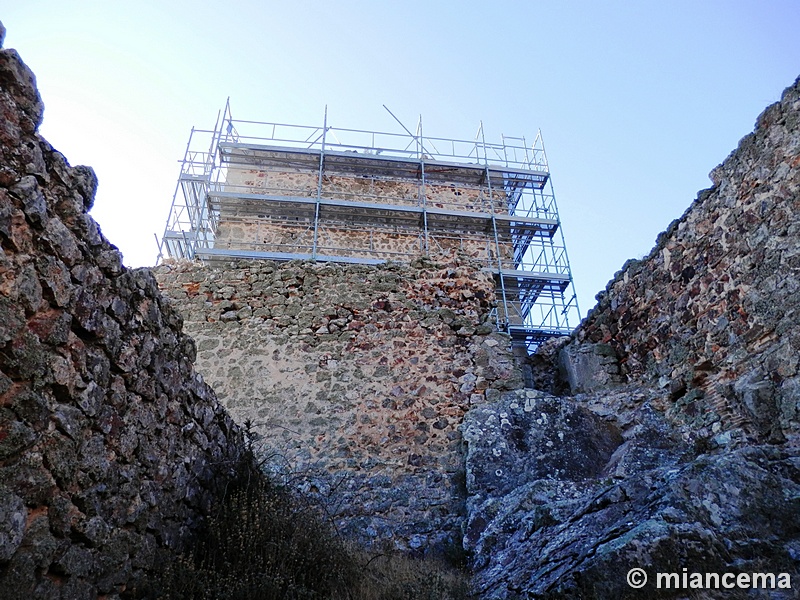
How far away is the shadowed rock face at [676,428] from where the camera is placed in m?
3.01

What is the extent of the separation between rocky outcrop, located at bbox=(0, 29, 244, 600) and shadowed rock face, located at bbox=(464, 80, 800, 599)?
2036 mm

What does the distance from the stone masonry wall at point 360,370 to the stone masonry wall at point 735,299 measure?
1.62 m

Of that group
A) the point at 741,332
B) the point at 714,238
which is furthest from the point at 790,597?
the point at 714,238

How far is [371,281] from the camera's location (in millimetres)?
7062

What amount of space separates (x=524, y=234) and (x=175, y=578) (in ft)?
44.6

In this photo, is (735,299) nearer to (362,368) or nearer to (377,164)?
(362,368)

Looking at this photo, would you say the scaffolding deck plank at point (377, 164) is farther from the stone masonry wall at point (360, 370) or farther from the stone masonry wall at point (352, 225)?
the stone masonry wall at point (360, 370)

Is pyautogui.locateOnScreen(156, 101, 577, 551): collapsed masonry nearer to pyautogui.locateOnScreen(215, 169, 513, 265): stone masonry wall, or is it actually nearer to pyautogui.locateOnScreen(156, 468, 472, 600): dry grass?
pyautogui.locateOnScreen(156, 468, 472, 600): dry grass

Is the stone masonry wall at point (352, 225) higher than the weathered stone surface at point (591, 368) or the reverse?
higher

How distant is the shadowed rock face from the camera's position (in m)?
3.01

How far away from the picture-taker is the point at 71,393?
2443mm

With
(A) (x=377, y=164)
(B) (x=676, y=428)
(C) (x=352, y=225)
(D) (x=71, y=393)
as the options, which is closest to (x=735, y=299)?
(B) (x=676, y=428)

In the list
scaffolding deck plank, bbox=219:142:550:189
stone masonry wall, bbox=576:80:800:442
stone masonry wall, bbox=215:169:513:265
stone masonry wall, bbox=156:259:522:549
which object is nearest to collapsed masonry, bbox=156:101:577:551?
stone masonry wall, bbox=156:259:522:549

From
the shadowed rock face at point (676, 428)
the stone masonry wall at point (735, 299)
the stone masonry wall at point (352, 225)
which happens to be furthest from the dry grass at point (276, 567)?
the stone masonry wall at point (352, 225)
